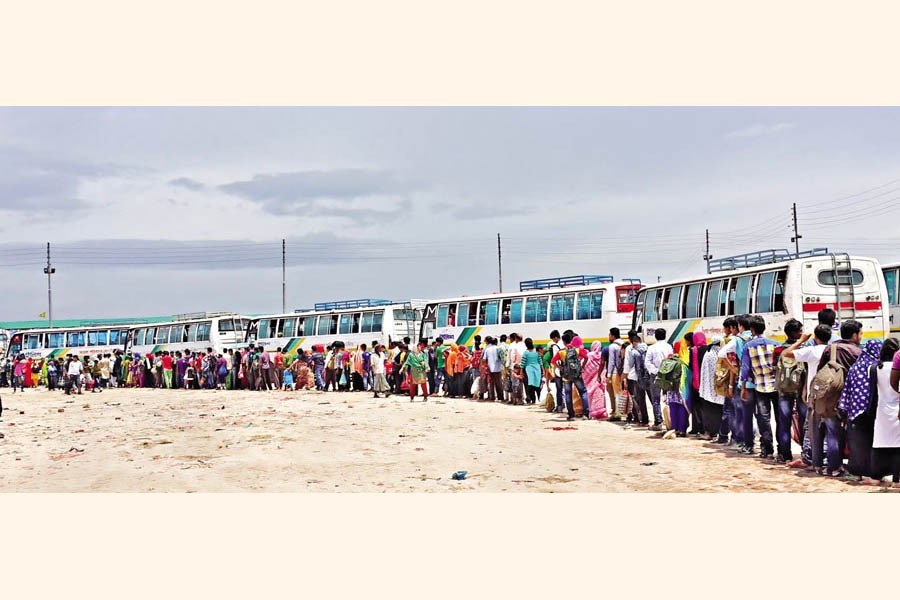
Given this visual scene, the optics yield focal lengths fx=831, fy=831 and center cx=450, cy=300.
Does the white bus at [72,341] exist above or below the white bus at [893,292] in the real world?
below

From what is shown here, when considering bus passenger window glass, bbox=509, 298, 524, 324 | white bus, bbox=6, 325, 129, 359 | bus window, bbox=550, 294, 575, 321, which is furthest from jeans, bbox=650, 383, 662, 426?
white bus, bbox=6, 325, 129, 359

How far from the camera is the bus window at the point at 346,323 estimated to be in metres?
34.2

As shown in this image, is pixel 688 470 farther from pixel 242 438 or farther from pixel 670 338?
pixel 670 338

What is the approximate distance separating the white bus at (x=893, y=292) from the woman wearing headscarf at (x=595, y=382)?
1144cm

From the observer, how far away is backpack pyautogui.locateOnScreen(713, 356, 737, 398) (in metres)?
11.0

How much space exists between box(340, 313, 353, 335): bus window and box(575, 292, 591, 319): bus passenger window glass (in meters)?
10.9

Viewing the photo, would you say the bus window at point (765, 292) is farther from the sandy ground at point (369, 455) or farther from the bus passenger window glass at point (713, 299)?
the sandy ground at point (369, 455)

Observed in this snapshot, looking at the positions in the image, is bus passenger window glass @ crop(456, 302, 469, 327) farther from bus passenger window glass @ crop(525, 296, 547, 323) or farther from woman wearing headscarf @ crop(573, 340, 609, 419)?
woman wearing headscarf @ crop(573, 340, 609, 419)

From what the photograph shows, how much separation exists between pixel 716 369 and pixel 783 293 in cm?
901

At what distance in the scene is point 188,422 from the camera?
18.0 metres

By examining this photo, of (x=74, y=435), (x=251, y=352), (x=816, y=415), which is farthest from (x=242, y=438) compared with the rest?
(x=251, y=352)

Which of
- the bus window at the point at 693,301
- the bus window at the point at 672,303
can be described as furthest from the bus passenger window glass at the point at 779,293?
the bus window at the point at 672,303

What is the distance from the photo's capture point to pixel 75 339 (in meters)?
45.8

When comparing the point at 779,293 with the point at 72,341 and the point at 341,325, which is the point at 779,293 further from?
the point at 72,341
